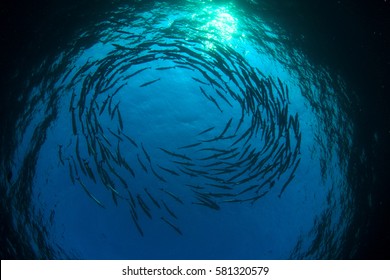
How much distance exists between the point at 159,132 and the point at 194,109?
4.78ft

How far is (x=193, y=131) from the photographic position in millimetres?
9617

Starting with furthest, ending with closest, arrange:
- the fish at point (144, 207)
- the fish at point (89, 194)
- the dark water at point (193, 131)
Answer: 1. the fish at point (144, 207)
2. the fish at point (89, 194)
3. the dark water at point (193, 131)

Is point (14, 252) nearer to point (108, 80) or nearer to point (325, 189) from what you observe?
point (108, 80)

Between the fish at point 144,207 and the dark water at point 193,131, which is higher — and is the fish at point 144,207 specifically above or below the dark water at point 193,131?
below

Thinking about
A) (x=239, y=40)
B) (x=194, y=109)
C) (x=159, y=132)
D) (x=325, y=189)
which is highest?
(x=239, y=40)

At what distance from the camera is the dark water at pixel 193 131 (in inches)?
295

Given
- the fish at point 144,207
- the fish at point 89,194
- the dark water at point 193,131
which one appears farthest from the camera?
the fish at point 144,207

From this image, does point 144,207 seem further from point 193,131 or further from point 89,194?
point 193,131

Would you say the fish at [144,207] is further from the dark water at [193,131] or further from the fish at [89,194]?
the fish at [89,194]

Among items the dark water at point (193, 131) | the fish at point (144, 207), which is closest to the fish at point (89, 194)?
the dark water at point (193, 131)

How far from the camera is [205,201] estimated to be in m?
10.0

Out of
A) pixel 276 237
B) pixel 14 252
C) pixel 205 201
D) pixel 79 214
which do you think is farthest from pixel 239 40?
pixel 14 252

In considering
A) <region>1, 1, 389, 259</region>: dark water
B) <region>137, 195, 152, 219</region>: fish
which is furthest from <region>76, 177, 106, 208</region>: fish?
<region>137, 195, 152, 219</region>: fish
